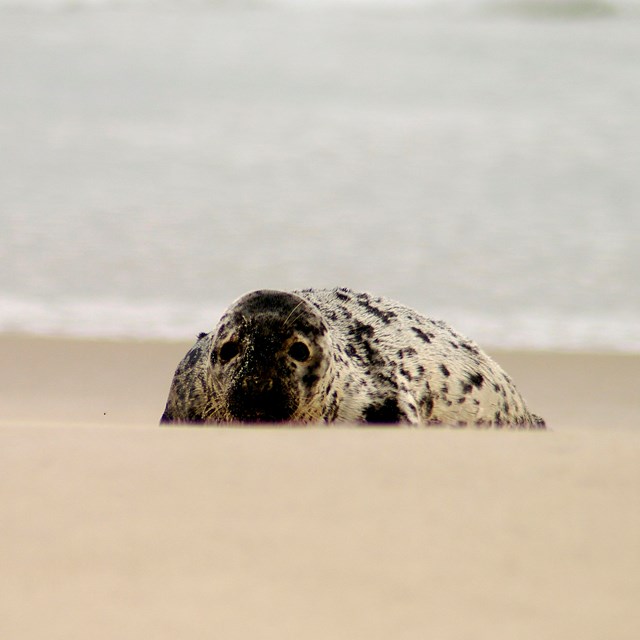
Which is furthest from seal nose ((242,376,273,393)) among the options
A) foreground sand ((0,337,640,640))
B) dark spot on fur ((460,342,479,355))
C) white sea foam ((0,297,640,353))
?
white sea foam ((0,297,640,353))

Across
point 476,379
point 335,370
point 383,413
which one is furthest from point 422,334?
point 335,370

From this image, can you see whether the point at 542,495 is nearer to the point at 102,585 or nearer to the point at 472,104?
the point at 102,585

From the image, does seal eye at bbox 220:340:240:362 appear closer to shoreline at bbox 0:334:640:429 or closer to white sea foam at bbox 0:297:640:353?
shoreline at bbox 0:334:640:429

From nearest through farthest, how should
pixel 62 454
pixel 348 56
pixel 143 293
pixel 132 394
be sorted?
pixel 62 454 < pixel 132 394 < pixel 143 293 < pixel 348 56

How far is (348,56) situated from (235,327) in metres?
14.0

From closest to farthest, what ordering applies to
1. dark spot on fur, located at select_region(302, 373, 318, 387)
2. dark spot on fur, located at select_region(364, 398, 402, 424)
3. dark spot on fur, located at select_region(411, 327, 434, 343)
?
dark spot on fur, located at select_region(302, 373, 318, 387), dark spot on fur, located at select_region(364, 398, 402, 424), dark spot on fur, located at select_region(411, 327, 434, 343)

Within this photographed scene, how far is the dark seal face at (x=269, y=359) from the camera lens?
12.5 feet

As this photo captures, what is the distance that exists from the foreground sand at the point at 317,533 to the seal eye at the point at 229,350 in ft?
3.40

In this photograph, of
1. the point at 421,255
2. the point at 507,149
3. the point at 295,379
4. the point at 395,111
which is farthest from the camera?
the point at 395,111

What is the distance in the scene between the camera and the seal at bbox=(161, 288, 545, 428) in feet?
12.6

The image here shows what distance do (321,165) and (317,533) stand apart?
10.6m

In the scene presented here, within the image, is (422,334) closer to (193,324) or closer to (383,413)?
(383,413)

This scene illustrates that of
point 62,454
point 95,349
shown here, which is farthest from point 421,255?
point 62,454

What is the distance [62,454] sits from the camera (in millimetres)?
2533
